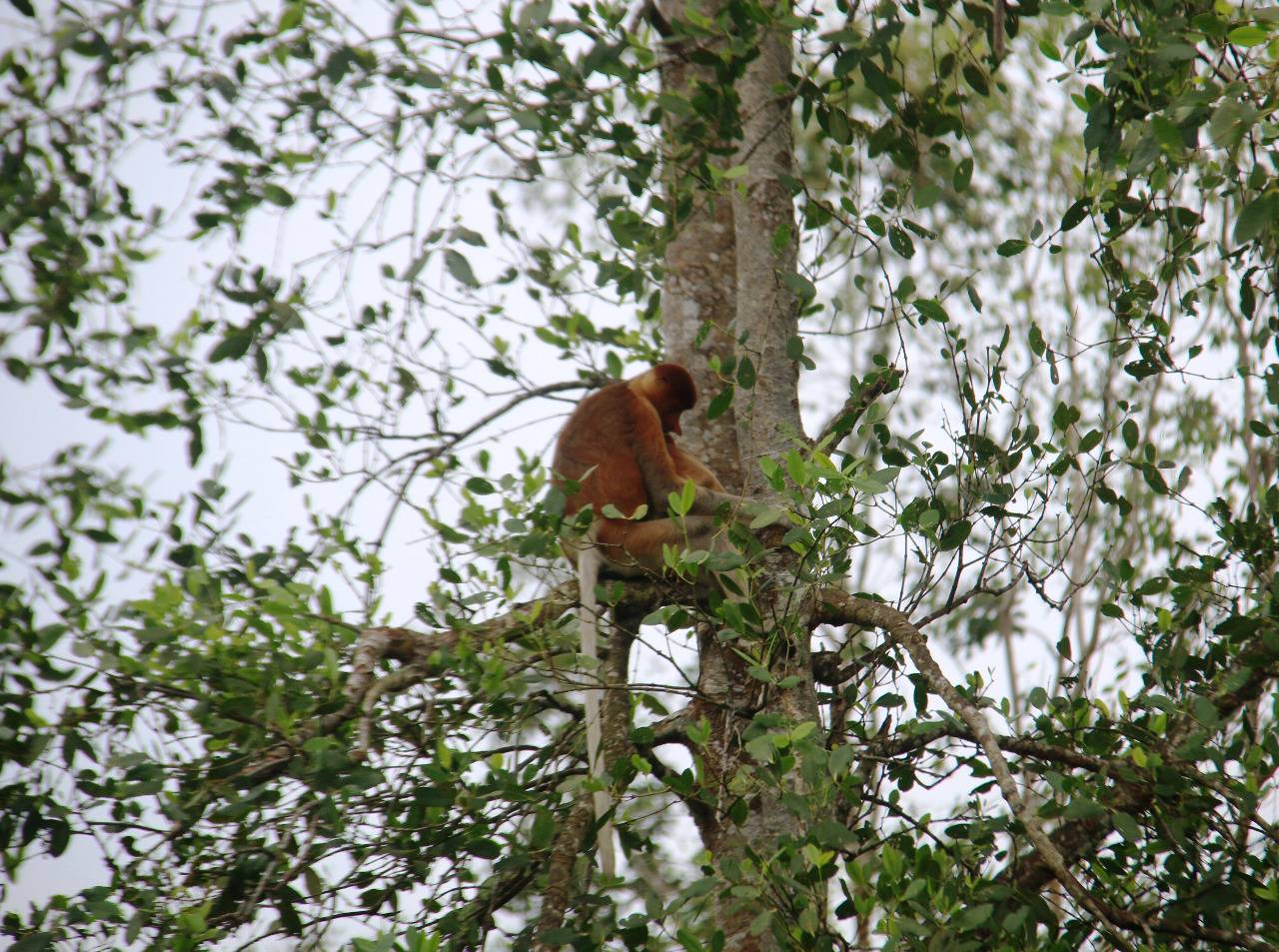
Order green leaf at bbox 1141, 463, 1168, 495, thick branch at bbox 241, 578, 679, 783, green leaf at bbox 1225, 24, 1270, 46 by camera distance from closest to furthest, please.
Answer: green leaf at bbox 1225, 24, 1270, 46 < thick branch at bbox 241, 578, 679, 783 < green leaf at bbox 1141, 463, 1168, 495

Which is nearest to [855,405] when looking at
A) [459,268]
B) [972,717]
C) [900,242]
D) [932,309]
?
[932,309]

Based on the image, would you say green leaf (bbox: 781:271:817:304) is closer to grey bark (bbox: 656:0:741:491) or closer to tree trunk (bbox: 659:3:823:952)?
tree trunk (bbox: 659:3:823:952)

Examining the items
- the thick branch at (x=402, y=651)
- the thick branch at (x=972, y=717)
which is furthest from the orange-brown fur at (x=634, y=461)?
the thick branch at (x=972, y=717)

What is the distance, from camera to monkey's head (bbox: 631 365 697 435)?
3285 mm

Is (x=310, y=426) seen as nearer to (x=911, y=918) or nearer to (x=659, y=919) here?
(x=659, y=919)

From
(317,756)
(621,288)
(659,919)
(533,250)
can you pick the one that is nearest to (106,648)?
(317,756)

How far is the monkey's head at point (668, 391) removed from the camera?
329 cm

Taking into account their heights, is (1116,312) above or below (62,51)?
below

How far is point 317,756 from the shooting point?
1.90m

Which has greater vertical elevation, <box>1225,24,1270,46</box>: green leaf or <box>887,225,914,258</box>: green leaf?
<box>887,225,914,258</box>: green leaf

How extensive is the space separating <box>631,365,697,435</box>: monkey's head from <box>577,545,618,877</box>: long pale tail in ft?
2.05

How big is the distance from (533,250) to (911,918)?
2.07m

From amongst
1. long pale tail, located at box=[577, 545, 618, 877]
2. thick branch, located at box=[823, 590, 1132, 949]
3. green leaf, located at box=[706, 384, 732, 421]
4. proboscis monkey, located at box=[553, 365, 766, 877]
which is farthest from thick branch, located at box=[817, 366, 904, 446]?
proboscis monkey, located at box=[553, 365, 766, 877]

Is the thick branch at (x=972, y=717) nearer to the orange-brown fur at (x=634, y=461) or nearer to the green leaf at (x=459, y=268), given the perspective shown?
the orange-brown fur at (x=634, y=461)
